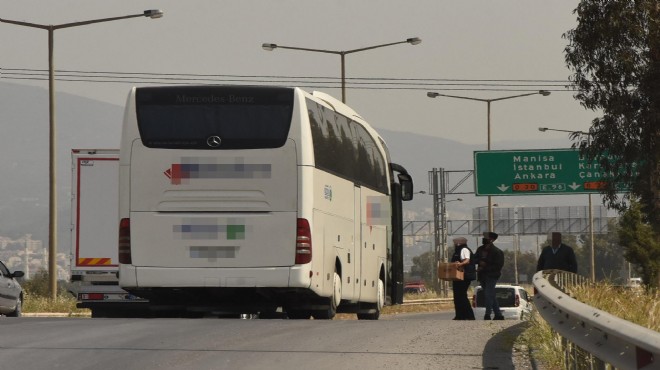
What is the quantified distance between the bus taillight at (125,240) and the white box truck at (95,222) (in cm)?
629

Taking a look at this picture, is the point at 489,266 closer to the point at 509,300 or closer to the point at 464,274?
the point at 464,274

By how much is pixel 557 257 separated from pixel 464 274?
1.89m

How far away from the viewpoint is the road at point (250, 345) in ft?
42.7

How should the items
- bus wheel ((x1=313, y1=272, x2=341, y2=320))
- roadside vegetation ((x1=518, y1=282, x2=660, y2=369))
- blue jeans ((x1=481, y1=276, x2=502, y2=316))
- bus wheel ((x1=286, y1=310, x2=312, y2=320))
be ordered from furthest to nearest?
blue jeans ((x1=481, y1=276, x2=502, y2=316))
bus wheel ((x1=286, y1=310, x2=312, y2=320))
bus wheel ((x1=313, y1=272, x2=341, y2=320))
roadside vegetation ((x1=518, y1=282, x2=660, y2=369))

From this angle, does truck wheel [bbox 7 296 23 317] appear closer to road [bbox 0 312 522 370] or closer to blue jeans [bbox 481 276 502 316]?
blue jeans [bbox 481 276 502 316]

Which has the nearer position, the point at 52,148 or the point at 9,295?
the point at 9,295

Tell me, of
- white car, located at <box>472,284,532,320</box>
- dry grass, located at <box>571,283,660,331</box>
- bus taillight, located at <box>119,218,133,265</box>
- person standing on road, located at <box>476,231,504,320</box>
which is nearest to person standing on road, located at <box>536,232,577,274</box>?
person standing on road, located at <box>476,231,504,320</box>

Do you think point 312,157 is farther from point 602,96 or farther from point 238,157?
point 602,96

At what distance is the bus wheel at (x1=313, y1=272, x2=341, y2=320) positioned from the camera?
901 inches


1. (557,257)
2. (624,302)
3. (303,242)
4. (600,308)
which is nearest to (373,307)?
(557,257)

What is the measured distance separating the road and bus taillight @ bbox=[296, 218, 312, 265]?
1721 mm

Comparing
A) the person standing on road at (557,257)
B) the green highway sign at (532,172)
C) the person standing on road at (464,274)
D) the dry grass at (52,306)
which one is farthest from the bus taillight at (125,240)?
the green highway sign at (532,172)

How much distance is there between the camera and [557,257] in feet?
83.3

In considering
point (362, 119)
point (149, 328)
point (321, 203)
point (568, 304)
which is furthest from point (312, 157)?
point (568, 304)
